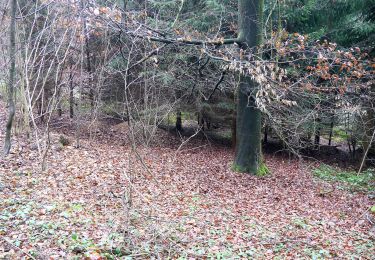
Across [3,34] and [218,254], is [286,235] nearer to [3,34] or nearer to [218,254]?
[218,254]

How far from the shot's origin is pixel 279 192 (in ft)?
28.7

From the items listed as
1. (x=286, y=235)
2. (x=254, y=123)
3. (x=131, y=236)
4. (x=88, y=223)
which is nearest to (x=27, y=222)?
(x=88, y=223)

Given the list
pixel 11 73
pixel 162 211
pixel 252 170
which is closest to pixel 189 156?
pixel 252 170

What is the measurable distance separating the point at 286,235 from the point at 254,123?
177 inches

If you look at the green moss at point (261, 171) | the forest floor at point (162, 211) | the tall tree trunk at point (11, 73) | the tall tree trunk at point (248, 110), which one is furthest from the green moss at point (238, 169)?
the tall tree trunk at point (11, 73)

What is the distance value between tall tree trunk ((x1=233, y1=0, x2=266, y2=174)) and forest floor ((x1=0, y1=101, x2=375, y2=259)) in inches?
20.3

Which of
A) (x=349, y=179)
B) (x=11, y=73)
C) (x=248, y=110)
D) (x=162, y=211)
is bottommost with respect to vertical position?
(x=349, y=179)

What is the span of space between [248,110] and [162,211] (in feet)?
15.7

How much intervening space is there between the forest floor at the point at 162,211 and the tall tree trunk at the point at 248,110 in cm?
52

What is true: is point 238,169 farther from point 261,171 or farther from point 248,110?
point 248,110

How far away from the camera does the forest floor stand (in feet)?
15.2

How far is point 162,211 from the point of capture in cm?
631

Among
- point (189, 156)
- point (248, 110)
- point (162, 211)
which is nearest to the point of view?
point (162, 211)

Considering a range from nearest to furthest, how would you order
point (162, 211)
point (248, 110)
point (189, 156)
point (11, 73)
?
point (162, 211), point (11, 73), point (248, 110), point (189, 156)
